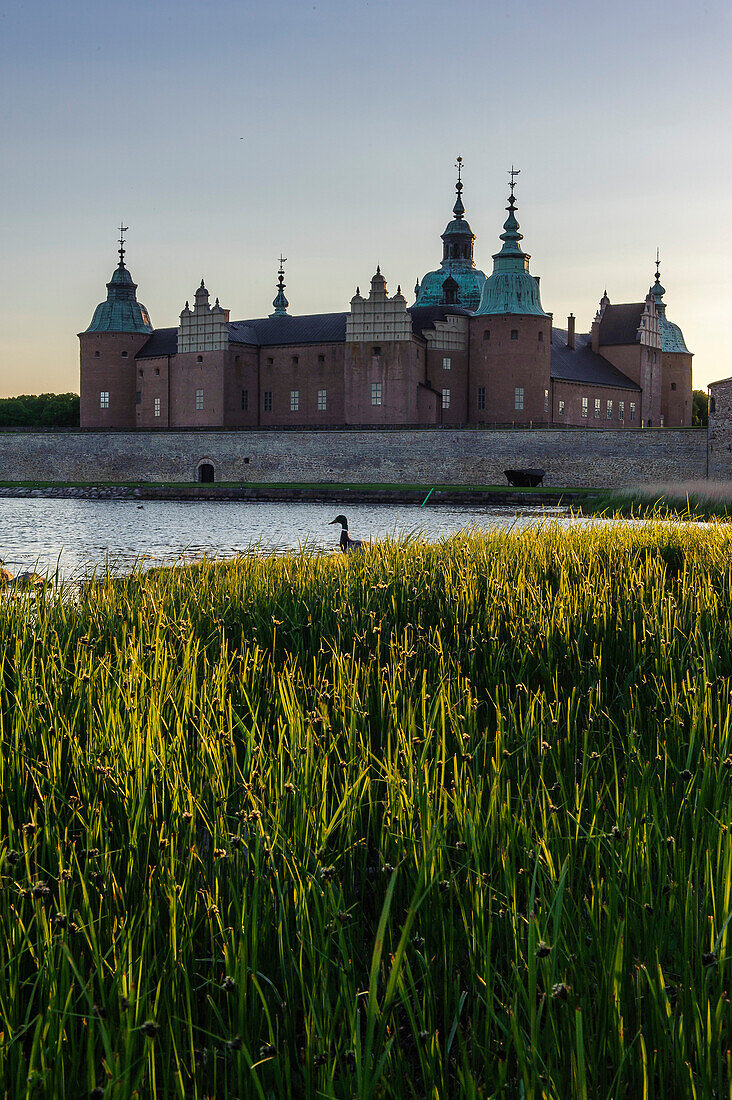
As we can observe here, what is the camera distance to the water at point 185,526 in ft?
48.5

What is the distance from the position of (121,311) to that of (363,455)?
2239cm

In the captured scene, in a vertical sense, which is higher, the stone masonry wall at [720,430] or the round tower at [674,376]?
the round tower at [674,376]

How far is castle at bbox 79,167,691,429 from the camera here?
5322 centimetres

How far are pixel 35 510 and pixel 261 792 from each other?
107ft

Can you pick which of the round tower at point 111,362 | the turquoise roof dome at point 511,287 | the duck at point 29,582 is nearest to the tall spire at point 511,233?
the turquoise roof dome at point 511,287

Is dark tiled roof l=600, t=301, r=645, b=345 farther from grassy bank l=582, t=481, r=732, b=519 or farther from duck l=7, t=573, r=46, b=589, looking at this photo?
duck l=7, t=573, r=46, b=589

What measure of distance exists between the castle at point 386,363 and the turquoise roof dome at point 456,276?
0.14m

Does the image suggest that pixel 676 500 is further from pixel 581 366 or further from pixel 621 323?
pixel 621 323

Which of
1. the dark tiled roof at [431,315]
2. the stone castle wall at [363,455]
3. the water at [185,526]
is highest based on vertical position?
the dark tiled roof at [431,315]

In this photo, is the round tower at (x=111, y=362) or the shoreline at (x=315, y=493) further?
the round tower at (x=111, y=362)

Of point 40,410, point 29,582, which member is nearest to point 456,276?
point 40,410

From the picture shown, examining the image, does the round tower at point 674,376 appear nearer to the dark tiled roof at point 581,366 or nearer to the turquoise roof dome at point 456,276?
the dark tiled roof at point 581,366

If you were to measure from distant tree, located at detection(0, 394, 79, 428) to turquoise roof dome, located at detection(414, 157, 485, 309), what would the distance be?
31150mm

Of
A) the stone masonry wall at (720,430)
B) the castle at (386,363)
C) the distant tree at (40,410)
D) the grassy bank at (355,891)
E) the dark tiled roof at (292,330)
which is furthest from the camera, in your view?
the distant tree at (40,410)
